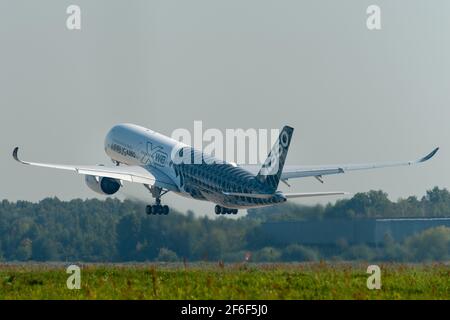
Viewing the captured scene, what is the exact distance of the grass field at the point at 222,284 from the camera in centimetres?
4862

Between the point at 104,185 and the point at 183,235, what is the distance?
34.5 feet

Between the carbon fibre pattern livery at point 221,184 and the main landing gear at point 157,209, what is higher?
the carbon fibre pattern livery at point 221,184

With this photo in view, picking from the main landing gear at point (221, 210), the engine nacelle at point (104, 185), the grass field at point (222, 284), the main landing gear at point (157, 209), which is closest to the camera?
the grass field at point (222, 284)

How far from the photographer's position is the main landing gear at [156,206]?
99.6 meters

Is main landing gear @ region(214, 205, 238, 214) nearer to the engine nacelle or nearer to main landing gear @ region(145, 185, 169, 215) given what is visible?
main landing gear @ region(145, 185, 169, 215)

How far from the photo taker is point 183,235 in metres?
91.5

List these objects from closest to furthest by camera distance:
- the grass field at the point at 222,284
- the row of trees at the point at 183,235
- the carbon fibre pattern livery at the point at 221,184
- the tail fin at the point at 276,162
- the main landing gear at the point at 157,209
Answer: the grass field at the point at 222,284 → the row of trees at the point at 183,235 → the tail fin at the point at 276,162 → the carbon fibre pattern livery at the point at 221,184 → the main landing gear at the point at 157,209

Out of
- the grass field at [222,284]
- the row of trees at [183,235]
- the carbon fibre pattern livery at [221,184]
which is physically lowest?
the grass field at [222,284]

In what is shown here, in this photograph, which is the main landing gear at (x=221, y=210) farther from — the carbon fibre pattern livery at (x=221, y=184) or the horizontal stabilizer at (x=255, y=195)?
the horizontal stabilizer at (x=255, y=195)

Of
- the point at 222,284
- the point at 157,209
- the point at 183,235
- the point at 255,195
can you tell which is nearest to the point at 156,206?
the point at 157,209

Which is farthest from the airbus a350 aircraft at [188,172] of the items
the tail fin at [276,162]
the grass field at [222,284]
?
the grass field at [222,284]

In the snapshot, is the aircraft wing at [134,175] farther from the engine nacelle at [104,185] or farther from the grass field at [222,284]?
the grass field at [222,284]

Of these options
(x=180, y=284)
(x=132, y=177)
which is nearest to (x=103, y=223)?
(x=132, y=177)

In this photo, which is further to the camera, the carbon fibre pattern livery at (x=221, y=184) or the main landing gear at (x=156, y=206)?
the main landing gear at (x=156, y=206)
